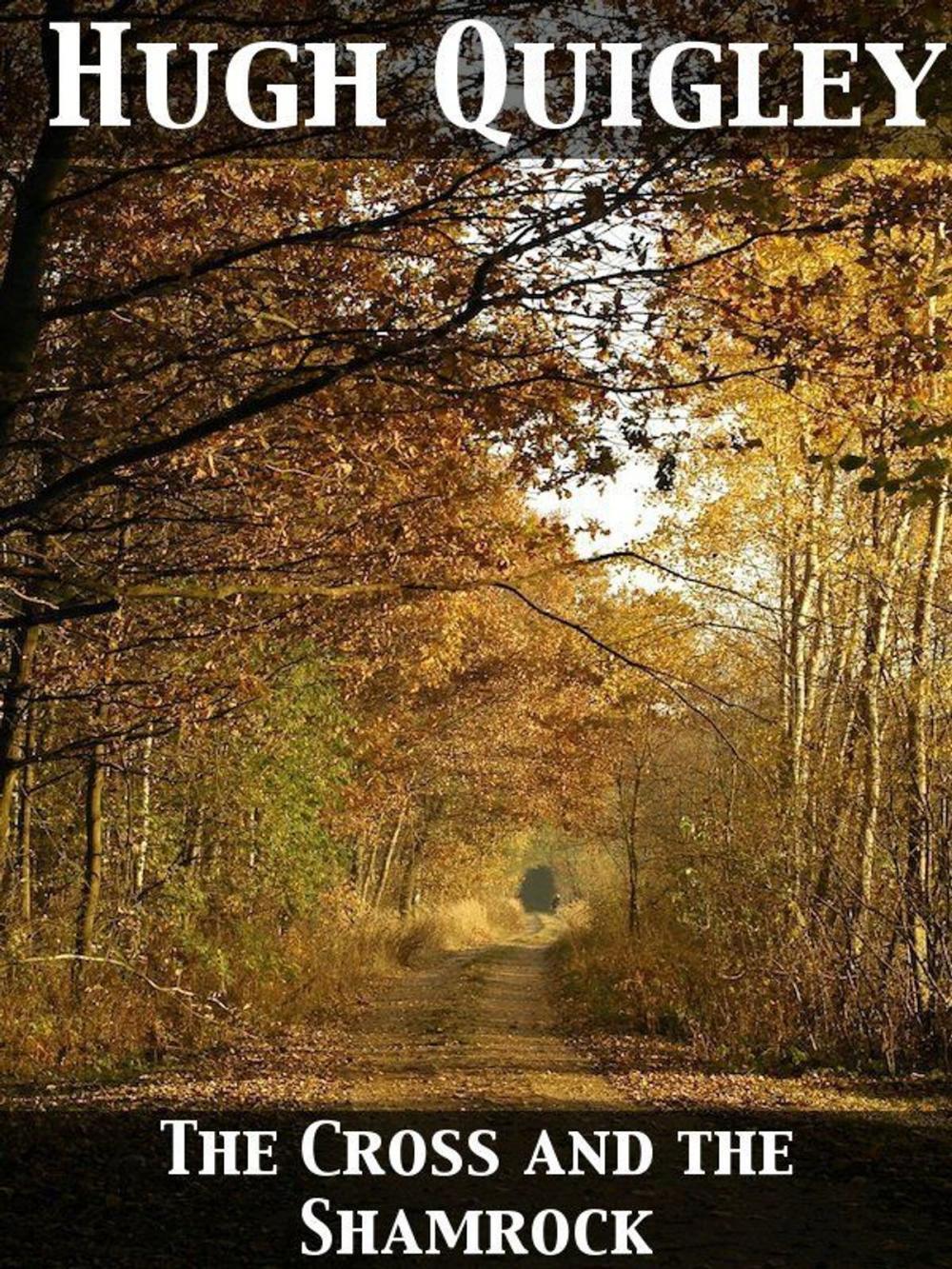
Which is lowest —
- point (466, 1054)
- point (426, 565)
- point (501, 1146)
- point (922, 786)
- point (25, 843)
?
point (466, 1054)

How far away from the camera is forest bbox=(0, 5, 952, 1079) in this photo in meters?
5.89

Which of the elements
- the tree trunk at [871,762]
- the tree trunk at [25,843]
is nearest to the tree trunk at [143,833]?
the tree trunk at [25,843]

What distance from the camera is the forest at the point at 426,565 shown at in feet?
19.3

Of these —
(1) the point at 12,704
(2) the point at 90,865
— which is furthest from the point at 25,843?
(1) the point at 12,704

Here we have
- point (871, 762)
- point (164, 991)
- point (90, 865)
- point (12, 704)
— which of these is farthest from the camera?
point (90, 865)

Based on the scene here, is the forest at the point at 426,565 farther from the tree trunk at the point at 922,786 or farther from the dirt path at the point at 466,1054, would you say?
the dirt path at the point at 466,1054

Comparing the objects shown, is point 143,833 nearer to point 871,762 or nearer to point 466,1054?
point 466,1054

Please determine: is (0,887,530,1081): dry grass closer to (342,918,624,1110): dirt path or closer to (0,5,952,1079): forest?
(0,5,952,1079): forest

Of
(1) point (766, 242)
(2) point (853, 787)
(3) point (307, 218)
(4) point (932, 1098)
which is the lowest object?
(4) point (932, 1098)

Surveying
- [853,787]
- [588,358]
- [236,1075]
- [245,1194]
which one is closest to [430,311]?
[588,358]

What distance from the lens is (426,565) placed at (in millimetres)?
9086

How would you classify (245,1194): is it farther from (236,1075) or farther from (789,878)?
(789,878)

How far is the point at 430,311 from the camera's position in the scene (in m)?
6.54

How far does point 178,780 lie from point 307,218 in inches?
331
